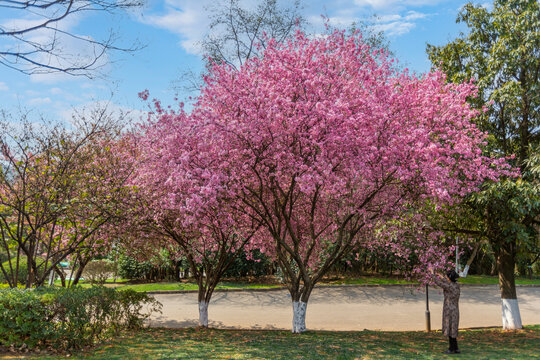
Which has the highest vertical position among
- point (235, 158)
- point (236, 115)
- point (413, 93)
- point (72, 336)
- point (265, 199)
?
point (413, 93)

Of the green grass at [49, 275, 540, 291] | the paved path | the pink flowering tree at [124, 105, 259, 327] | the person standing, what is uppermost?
the pink flowering tree at [124, 105, 259, 327]

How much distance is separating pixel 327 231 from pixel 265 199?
8.45ft

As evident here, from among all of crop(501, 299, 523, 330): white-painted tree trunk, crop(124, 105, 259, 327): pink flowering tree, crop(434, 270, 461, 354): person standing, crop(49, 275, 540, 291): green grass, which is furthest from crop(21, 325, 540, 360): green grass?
crop(49, 275, 540, 291): green grass

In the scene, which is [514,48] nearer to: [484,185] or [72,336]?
[484,185]

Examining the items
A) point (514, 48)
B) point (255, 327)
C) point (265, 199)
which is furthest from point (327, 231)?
point (514, 48)

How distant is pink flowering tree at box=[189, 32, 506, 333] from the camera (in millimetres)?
8867

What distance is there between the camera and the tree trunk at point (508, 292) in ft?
44.7

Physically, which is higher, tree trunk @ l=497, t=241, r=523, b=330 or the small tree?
the small tree

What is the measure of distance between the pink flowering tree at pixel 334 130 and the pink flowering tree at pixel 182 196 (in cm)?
29

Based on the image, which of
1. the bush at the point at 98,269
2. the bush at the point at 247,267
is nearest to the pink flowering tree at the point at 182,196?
the bush at the point at 247,267

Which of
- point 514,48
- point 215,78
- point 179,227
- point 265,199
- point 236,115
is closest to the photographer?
point 236,115

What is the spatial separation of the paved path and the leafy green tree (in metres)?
3.21

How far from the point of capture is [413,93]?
33.7 ft

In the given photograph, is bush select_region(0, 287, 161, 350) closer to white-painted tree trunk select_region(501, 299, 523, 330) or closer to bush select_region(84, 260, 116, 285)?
white-painted tree trunk select_region(501, 299, 523, 330)
